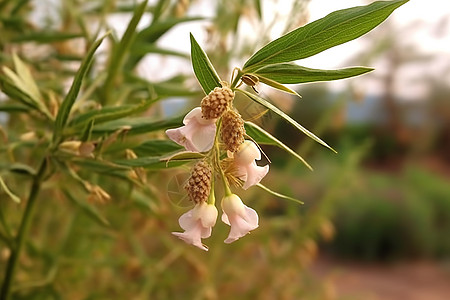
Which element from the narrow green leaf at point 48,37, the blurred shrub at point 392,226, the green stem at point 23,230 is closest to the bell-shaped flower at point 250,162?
the green stem at point 23,230

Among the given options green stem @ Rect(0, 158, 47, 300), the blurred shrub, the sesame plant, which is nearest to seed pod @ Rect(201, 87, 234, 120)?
the sesame plant

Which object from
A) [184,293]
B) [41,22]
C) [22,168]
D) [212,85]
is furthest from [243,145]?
[184,293]

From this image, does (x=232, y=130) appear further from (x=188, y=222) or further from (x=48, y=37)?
(x=48, y=37)

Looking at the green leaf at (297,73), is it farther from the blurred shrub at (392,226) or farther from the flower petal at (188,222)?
the blurred shrub at (392,226)

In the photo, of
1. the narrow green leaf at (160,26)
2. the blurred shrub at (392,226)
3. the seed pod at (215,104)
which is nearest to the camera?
the seed pod at (215,104)

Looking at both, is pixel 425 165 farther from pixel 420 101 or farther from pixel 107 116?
pixel 107 116

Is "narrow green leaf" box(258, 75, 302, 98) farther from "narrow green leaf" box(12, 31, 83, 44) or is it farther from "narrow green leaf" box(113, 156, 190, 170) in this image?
"narrow green leaf" box(12, 31, 83, 44)

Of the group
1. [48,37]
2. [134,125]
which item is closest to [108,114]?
[134,125]
